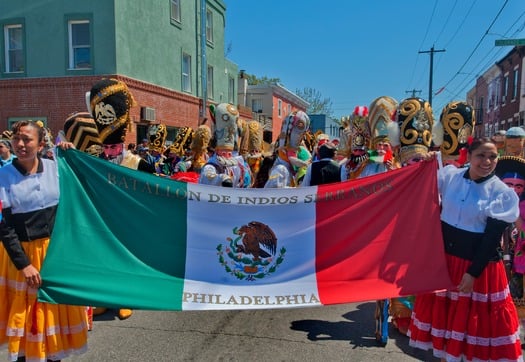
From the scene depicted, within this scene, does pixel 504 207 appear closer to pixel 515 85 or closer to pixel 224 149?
pixel 224 149

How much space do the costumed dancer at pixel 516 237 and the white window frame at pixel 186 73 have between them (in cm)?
1611

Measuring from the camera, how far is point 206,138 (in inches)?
308

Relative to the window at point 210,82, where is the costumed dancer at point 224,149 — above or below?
below

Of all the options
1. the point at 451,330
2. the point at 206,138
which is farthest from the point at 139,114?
the point at 451,330

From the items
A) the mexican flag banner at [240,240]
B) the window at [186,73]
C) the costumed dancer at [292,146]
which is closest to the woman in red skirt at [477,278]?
the mexican flag banner at [240,240]

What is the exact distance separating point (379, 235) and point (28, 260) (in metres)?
2.58

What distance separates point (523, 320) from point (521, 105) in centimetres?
2629

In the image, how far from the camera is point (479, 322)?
2961mm

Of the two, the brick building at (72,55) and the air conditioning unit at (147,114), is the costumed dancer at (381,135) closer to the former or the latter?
the brick building at (72,55)

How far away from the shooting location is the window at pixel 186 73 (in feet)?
61.4

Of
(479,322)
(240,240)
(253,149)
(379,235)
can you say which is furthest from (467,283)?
(253,149)

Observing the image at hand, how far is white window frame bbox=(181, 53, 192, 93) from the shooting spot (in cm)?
1872

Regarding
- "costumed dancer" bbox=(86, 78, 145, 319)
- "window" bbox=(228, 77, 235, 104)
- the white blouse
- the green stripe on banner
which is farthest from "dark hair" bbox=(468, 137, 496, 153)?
"window" bbox=(228, 77, 235, 104)

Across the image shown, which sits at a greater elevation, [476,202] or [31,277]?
[476,202]
